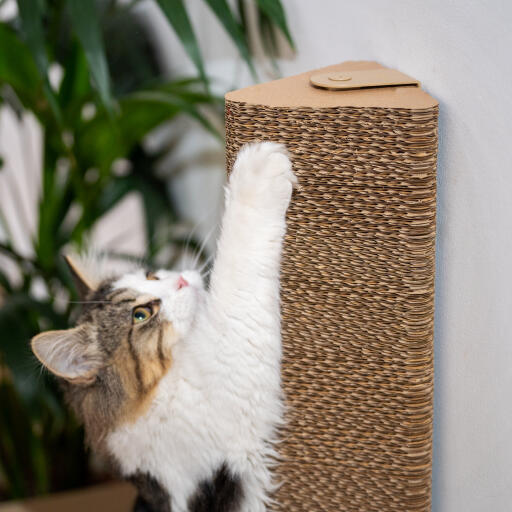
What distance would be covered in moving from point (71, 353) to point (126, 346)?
3.2 inches

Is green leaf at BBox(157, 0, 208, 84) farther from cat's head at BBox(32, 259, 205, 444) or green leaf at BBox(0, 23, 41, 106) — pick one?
green leaf at BBox(0, 23, 41, 106)

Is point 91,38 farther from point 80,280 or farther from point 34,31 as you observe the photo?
point 80,280

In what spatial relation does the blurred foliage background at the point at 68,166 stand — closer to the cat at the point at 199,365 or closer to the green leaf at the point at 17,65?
the green leaf at the point at 17,65

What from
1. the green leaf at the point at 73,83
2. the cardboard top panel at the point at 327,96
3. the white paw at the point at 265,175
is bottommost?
the white paw at the point at 265,175

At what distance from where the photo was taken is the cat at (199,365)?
0.75 m

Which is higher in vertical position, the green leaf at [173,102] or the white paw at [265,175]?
the green leaf at [173,102]

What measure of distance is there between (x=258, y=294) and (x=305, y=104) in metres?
0.25

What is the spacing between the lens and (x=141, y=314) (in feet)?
2.87

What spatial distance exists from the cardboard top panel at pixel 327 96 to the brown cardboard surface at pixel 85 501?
118cm

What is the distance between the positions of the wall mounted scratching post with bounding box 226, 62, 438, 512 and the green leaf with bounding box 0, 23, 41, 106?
64 cm

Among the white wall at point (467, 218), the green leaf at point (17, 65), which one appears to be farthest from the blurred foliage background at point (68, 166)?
the white wall at point (467, 218)

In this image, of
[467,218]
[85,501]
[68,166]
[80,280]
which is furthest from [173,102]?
[85,501]

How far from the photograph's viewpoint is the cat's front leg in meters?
0.71

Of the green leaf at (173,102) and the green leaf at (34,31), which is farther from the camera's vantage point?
the green leaf at (173,102)
